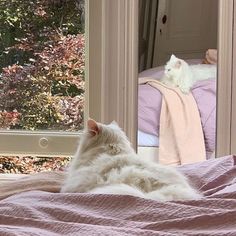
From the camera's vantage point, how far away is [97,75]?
9.87ft

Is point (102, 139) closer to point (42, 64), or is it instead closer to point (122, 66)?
point (122, 66)

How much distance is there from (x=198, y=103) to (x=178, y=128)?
0.60 feet

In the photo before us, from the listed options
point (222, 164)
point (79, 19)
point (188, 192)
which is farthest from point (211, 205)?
point (79, 19)

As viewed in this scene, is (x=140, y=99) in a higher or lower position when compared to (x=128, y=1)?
lower

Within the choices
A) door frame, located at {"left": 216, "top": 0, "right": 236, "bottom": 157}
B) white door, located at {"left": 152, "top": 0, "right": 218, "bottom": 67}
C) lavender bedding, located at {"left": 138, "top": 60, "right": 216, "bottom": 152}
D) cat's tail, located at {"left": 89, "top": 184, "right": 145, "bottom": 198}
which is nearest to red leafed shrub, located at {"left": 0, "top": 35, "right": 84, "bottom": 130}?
lavender bedding, located at {"left": 138, "top": 60, "right": 216, "bottom": 152}

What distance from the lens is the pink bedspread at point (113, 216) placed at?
1.05 metres

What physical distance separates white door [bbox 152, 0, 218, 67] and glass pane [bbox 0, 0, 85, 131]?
470 millimetres

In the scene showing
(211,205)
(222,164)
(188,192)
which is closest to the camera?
(211,205)

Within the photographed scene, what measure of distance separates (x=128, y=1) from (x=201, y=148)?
3.08ft

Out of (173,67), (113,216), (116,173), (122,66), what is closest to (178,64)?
(173,67)

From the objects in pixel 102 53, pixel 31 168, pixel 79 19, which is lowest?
pixel 31 168

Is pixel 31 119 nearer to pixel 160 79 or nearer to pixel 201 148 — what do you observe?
pixel 160 79

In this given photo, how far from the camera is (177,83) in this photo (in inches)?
117

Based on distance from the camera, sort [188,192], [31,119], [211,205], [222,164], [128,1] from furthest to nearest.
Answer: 1. [31,119]
2. [128,1]
3. [222,164]
4. [188,192]
5. [211,205]
